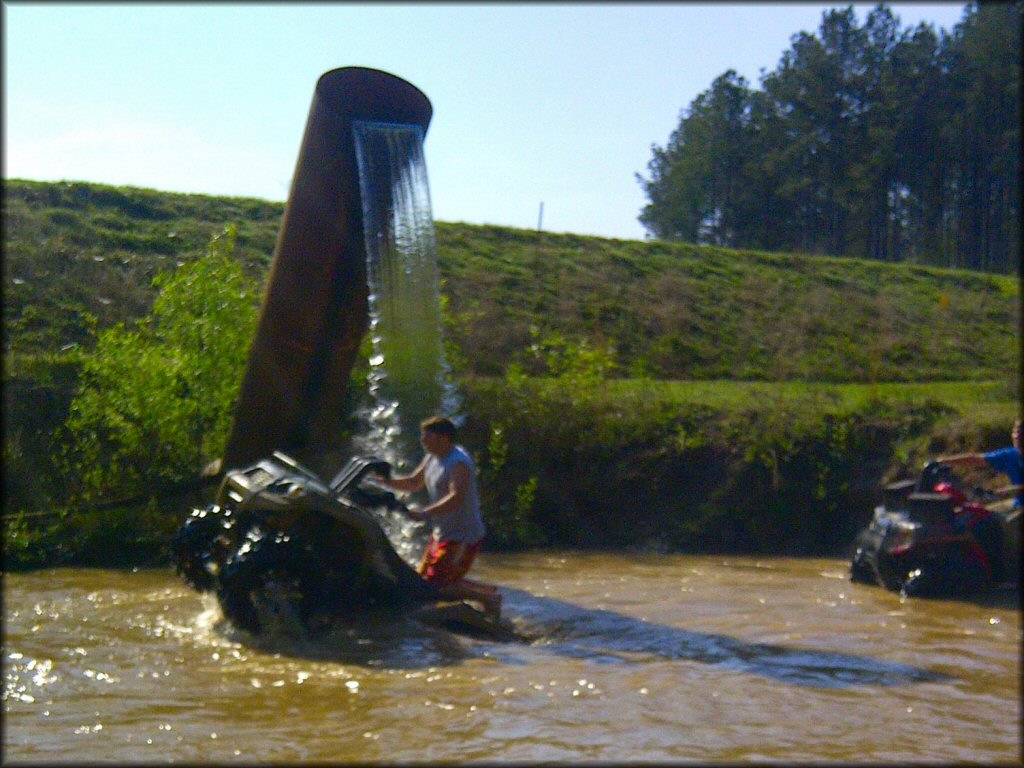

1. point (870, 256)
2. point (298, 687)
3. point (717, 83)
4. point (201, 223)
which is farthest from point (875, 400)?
point (201, 223)

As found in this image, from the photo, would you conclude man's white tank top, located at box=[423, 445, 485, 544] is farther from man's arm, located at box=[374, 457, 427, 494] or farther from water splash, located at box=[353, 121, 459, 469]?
water splash, located at box=[353, 121, 459, 469]

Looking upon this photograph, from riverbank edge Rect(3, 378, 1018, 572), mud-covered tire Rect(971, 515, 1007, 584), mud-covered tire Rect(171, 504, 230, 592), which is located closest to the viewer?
mud-covered tire Rect(171, 504, 230, 592)

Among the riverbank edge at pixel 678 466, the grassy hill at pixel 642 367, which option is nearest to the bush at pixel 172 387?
the grassy hill at pixel 642 367

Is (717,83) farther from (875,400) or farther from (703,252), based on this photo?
(703,252)

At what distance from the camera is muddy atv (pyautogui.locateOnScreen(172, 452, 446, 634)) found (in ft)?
26.0

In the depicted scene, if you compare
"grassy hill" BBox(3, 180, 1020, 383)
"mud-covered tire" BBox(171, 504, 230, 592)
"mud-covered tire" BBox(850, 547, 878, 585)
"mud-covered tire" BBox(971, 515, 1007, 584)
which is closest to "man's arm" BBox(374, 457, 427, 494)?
"mud-covered tire" BBox(171, 504, 230, 592)

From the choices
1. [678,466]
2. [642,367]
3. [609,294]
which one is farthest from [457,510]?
[609,294]

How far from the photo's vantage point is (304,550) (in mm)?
8023

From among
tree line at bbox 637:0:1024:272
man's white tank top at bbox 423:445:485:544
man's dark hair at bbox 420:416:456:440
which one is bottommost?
man's white tank top at bbox 423:445:485:544

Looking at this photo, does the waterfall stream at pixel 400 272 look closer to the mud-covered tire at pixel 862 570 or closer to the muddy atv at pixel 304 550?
the muddy atv at pixel 304 550

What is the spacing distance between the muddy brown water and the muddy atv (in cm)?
23

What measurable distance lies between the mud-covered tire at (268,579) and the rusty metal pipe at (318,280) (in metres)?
1.72

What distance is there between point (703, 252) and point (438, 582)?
64.5 feet

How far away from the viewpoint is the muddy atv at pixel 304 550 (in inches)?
312
